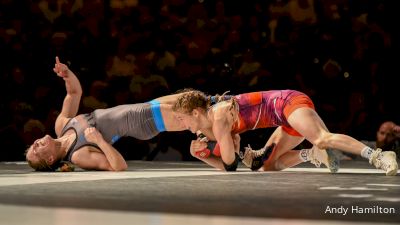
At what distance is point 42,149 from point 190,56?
2.29m

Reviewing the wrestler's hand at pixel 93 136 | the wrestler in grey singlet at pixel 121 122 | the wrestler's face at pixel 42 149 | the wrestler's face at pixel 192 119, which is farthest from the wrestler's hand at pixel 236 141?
the wrestler's face at pixel 42 149

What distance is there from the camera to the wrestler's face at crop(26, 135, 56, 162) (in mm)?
3959

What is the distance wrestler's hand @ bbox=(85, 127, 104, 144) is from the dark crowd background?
1.80 metres

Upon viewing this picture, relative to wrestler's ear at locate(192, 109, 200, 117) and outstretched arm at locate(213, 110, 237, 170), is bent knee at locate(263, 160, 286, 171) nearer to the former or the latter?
outstretched arm at locate(213, 110, 237, 170)

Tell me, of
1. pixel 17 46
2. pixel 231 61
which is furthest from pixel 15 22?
pixel 231 61

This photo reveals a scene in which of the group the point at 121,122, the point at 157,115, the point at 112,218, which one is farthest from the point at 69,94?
the point at 112,218

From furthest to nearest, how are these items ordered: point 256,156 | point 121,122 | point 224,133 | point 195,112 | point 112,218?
1. point 121,122
2. point 256,156
3. point 195,112
4. point 224,133
5. point 112,218

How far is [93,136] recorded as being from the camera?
3938 mm

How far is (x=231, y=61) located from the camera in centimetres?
605

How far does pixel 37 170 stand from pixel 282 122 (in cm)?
130

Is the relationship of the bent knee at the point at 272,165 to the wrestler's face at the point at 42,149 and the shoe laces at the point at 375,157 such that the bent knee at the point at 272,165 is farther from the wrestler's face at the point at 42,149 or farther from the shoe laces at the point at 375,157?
the wrestler's face at the point at 42,149

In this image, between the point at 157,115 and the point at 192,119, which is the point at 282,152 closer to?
Answer: the point at 192,119

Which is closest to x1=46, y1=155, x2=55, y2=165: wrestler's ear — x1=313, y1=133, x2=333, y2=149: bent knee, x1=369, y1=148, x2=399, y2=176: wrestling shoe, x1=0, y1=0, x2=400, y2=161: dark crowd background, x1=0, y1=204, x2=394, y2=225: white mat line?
x1=313, y1=133, x2=333, y2=149: bent knee

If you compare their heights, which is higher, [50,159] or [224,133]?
[224,133]
